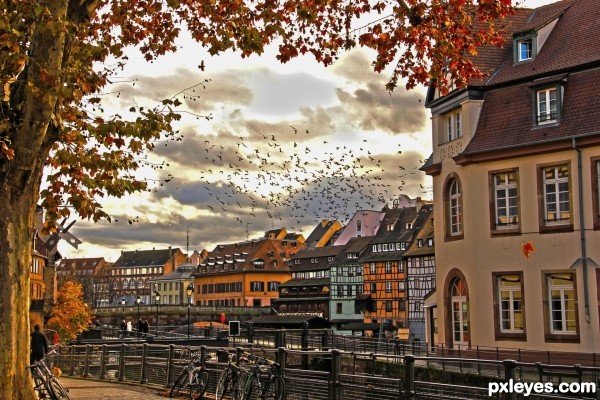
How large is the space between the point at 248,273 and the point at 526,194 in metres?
93.8

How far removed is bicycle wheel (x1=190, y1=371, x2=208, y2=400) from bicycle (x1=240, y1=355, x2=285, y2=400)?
5.92 ft

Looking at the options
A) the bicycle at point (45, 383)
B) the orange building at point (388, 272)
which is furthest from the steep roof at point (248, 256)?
the bicycle at point (45, 383)

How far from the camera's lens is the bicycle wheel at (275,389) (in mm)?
14758

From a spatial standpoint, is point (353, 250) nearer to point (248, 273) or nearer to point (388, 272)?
point (388, 272)

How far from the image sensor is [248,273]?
395 ft

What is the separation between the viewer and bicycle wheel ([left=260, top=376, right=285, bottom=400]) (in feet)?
48.4

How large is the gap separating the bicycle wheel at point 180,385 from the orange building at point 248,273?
102m

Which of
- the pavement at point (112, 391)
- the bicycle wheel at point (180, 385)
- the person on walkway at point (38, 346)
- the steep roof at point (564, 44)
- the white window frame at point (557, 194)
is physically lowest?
the pavement at point (112, 391)

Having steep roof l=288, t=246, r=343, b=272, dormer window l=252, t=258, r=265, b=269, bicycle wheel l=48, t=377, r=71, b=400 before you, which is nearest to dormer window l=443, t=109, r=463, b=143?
bicycle wheel l=48, t=377, r=71, b=400

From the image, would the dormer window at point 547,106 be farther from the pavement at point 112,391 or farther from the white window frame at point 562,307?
the pavement at point 112,391

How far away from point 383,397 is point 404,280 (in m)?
70.5

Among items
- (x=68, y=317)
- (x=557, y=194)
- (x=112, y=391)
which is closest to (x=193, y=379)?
(x=112, y=391)

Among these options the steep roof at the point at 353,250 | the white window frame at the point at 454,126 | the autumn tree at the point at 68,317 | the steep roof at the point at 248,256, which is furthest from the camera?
the steep roof at the point at 248,256

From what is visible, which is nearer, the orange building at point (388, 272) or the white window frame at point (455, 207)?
the white window frame at point (455, 207)
